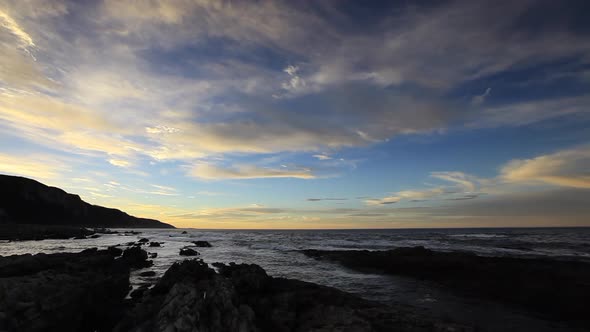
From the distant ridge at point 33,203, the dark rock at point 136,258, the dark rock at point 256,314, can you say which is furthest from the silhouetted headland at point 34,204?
the dark rock at point 256,314

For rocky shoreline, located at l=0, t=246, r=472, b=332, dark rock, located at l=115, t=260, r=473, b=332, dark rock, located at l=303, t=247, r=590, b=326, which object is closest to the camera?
dark rock, located at l=115, t=260, r=473, b=332

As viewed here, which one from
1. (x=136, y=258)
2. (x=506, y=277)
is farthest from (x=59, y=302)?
(x=506, y=277)

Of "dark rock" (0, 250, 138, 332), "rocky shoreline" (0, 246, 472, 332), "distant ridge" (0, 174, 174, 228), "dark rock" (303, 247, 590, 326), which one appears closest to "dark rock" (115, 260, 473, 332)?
"rocky shoreline" (0, 246, 472, 332)

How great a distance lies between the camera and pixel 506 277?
3067 centimetres

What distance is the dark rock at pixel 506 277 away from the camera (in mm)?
A: 22766

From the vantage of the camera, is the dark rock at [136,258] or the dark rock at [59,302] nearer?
the dark rock at [59,302]

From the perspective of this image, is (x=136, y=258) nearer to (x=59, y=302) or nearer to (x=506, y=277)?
(x=59, y=302)

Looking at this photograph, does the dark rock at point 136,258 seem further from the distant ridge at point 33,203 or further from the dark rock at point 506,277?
the distant ridge at point 33,203

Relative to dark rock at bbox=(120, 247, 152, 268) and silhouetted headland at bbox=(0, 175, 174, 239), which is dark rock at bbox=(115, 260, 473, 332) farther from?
silhouetted headland at bbox=(0, 175, 174, 239)

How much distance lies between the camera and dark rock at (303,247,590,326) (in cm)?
2277

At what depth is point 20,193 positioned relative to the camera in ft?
473

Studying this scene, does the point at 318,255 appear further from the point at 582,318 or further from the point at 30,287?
the point at 30,287

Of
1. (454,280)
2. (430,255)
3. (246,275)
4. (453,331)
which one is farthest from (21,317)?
(430,255)

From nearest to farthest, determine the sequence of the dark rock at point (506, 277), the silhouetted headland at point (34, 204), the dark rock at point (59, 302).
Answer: the dark rock at point (59, 302), the dark rock at point (506, 277), the silhouetted headland at point (34, 204)
